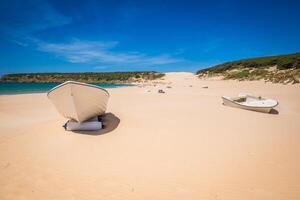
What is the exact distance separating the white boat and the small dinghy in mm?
6819

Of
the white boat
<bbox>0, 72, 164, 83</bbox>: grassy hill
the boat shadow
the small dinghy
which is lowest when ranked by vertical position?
<bbox>0, 72, 164, 83</bbox>: grassy hill

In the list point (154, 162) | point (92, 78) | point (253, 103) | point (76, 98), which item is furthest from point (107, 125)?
point (92, 78)

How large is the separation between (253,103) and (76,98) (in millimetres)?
8692

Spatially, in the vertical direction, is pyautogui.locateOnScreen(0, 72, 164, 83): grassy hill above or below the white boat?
below

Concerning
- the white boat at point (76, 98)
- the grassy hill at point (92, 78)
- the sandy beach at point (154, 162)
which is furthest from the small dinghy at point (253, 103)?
the grassy hill at point (92, 78)

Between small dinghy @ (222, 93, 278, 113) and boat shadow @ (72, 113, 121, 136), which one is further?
small dinghy @ (222, 93, 278, 113)

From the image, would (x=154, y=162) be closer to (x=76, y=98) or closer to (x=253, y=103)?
(x=76, y=98)

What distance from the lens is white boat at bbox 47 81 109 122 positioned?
221 inches

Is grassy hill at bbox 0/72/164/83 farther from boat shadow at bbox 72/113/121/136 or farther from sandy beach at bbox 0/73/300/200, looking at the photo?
sandy beach at bbox 0/73/300/200

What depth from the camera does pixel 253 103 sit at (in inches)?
376

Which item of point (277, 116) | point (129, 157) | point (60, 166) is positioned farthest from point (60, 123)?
point (277, 116)

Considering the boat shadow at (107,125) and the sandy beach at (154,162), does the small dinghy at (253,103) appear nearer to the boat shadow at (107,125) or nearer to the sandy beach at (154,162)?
the sandy beach at (154,162)

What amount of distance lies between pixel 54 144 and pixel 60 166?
136cm

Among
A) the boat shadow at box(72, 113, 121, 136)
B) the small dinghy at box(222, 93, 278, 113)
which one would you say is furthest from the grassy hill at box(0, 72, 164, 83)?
the boat shadow at box(72, 113, 121, 136)
